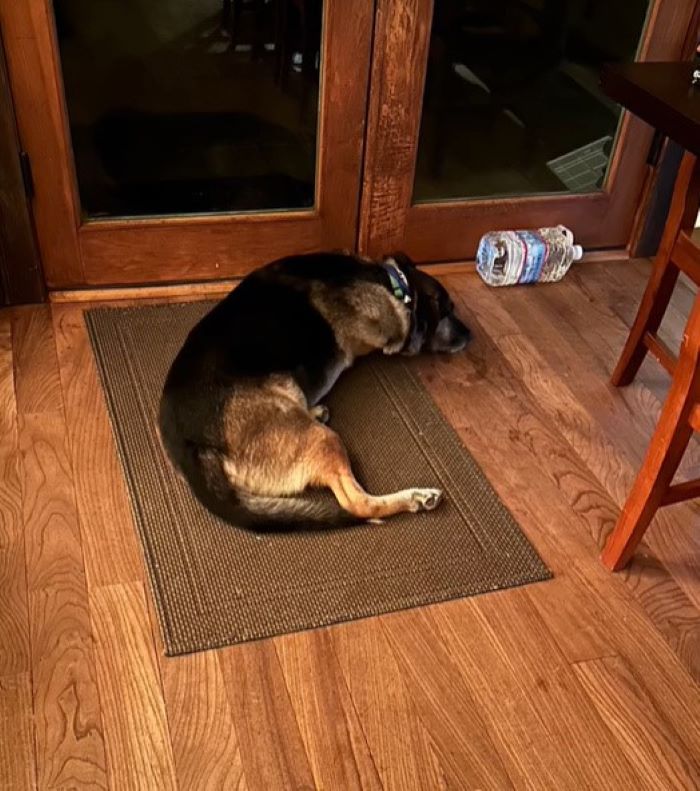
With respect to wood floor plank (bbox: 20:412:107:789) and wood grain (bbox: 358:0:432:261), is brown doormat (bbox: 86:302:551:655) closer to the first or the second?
wood floor plank (bbox: 20:412:107:789)

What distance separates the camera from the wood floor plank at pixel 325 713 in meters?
1.39

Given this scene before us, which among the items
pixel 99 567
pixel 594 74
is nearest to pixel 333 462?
pixel 99 567

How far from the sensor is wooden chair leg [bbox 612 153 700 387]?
6.27 feet

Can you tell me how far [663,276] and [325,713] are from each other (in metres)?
1.27

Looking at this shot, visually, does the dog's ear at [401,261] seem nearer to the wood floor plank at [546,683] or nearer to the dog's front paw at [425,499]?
the dog's front paw at [425,499]

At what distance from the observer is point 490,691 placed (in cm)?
153

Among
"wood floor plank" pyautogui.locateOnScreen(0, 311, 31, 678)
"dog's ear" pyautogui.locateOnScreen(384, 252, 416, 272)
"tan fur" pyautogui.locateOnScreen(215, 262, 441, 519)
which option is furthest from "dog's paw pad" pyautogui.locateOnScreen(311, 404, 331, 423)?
"wood floor plank" pyautogui.locateOnScreen(0, 311, 31, 678)

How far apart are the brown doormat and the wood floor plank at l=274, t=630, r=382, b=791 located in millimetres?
47

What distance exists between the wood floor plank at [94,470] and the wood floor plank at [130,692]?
69mm

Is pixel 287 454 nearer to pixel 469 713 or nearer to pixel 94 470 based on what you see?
pixel 94 470

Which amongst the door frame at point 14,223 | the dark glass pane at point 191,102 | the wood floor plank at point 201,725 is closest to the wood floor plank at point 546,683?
the wood floor plank at point 201,725

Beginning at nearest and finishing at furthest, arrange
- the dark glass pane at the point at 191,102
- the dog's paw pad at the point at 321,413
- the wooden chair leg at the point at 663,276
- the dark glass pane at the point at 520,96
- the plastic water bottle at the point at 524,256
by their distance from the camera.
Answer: the wooden chair leg at the point at 663,276 → the dog's paw pad at the point at 321,413 → the dark glass pane at the point at 191,102 → the dark glass pane at the point at 520,96 → the plastic water bottle at the point at 524,256

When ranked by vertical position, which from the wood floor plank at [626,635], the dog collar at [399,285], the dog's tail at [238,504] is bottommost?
the wood floor plank at [626,635]

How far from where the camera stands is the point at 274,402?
183 centimetres
